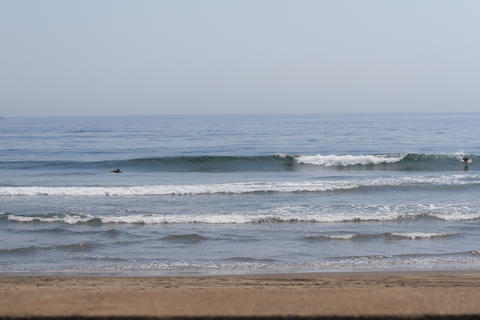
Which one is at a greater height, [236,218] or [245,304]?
[245,304]

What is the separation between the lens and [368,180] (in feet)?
78.8

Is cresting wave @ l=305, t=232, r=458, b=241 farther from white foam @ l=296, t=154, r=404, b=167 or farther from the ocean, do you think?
white foam @ l=296, t=154, r=404, b=167

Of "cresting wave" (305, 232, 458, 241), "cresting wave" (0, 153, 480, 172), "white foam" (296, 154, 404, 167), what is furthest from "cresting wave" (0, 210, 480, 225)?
"white foam" (296, 154, 404, 167)

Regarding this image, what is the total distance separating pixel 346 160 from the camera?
3341 centimetres

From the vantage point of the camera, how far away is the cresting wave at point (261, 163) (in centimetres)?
3156

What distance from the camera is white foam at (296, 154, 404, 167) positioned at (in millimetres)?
32906

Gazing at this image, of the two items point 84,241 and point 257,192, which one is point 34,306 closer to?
point 84,241

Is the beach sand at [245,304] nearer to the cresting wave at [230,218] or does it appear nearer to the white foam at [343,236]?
the white foam at [343,236]

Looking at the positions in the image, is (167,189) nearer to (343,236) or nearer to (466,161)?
(343,236)

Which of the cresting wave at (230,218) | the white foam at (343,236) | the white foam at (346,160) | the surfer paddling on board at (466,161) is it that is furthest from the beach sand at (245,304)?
the surfer paddling on board at (466,161)

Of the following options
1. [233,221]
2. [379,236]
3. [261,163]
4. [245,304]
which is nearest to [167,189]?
[233,221]

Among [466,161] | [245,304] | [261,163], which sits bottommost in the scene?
[261,163]

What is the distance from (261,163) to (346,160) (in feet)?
16.9

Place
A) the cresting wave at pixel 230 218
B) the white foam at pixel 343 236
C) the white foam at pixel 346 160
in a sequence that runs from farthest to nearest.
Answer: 1. the white foam at pixel 346 160
2. the cresting wave at pixel 230 218
3. the white foam at pixel 343 236
